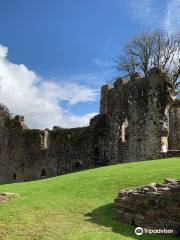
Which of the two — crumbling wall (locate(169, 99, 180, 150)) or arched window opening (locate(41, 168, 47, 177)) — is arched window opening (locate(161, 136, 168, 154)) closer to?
crumbling wall (locate(169, 99, 180, 150))

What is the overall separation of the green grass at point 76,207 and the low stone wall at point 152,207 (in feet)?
1.32

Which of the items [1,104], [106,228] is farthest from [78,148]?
[106,228]

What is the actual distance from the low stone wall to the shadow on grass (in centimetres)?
29

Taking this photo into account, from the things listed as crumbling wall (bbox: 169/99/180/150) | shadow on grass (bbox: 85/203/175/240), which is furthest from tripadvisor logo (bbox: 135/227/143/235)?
crumbling wall (bbox: 169/99/180/150)

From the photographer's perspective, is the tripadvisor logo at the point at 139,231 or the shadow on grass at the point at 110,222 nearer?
the shadow on grass at the point at 110,222

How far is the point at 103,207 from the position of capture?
17.1 metres

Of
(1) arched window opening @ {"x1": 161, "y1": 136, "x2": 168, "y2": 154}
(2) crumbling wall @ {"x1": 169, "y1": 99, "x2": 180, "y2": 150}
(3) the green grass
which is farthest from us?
(2) crumbling wall @ {"x1": 169, "y1": 99, "x2": 180, "y2": 150}

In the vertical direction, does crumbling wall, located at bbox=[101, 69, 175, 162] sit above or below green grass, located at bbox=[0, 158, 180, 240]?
above

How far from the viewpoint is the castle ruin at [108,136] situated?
3309 centimetres

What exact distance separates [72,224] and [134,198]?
2.20 meters

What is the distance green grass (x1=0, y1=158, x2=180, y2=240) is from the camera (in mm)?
14344

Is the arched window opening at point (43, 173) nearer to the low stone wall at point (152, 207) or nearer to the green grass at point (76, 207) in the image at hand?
the green grass at point (76, 207)

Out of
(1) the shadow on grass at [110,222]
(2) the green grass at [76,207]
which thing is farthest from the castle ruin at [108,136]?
(1) the shadow on grass at [110,222]

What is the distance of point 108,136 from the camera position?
122ft
